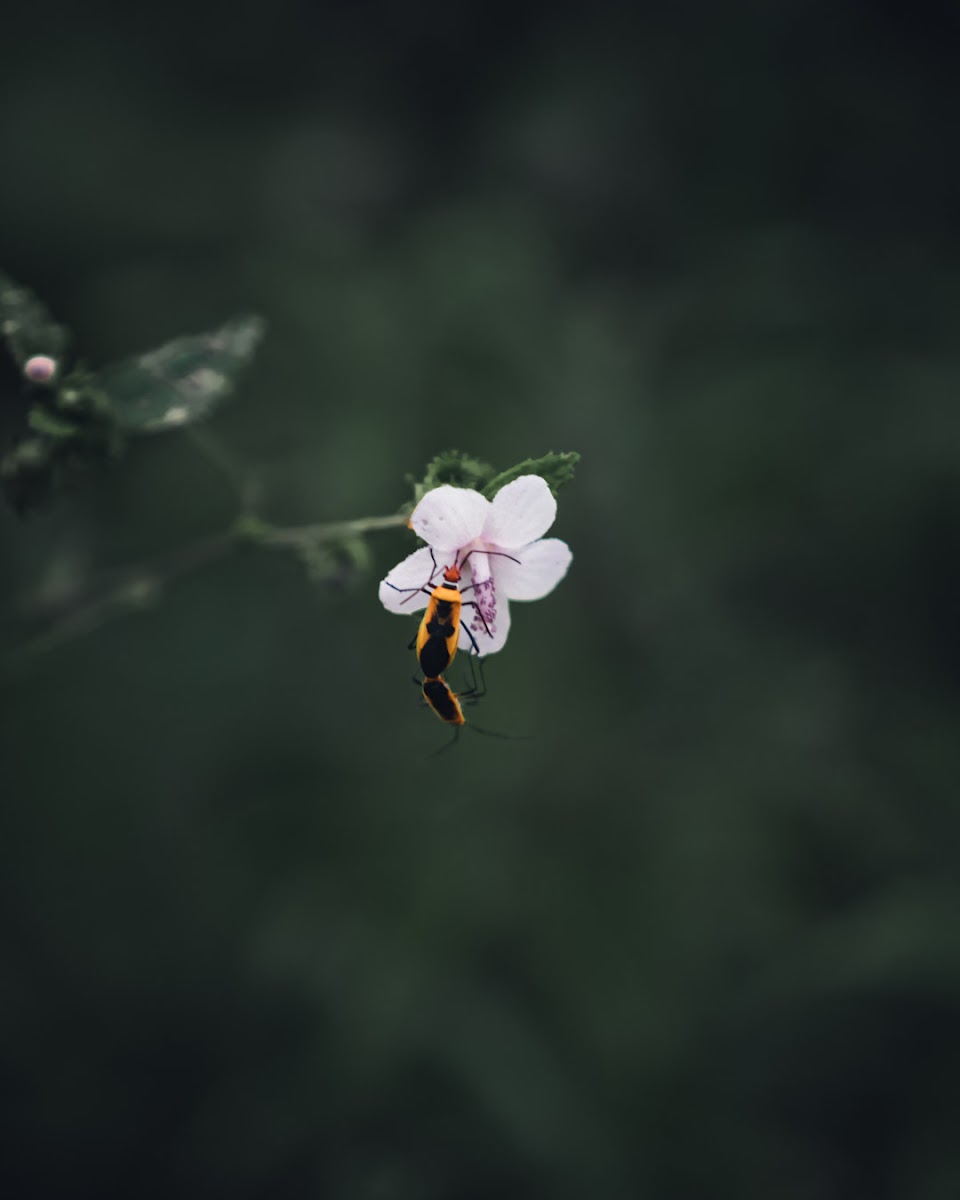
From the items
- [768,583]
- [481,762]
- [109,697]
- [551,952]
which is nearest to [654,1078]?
[551,952]

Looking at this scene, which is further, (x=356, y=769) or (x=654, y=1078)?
(x=356, y=769)

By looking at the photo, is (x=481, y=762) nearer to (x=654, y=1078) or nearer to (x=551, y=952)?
(x=551, y=952)

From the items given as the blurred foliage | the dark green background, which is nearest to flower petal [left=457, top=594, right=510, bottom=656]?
the blurred foliage

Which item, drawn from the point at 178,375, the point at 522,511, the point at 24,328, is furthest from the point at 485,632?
the point at 24,328

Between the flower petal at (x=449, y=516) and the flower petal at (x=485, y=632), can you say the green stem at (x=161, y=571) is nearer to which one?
the flower petal at (x=449, y=516)

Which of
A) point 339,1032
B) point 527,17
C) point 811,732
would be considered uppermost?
point 527,17

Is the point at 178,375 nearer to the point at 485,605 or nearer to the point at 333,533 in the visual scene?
the point at 333,533

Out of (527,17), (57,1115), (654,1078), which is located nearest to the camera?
(654,1078)

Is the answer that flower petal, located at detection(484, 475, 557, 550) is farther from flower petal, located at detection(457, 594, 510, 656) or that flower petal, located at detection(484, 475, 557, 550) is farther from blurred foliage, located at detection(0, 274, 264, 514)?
blurred foliage, located at detection(0, 274, 264, 514)
